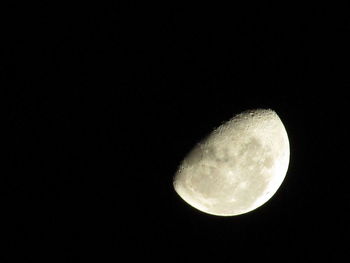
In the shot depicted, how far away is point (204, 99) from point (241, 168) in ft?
2.07

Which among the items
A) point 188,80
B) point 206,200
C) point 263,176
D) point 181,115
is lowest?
point 206,200

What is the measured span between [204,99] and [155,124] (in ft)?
1.34

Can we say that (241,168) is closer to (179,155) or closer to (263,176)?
(263,176)

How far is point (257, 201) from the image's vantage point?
102 inches

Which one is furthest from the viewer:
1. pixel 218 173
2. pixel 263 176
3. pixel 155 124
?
pixel 263 176

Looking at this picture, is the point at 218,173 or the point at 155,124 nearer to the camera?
the point at 155,124

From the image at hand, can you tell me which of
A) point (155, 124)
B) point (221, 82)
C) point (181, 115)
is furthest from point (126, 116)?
point (221, 82)

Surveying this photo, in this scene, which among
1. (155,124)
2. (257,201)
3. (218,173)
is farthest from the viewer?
(257,201)

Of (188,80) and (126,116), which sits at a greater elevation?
(188,80)

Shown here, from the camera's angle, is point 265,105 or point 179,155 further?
point 265,105

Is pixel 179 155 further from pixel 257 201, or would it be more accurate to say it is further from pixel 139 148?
pixel 257 201

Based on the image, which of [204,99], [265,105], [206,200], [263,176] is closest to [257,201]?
[263,176]

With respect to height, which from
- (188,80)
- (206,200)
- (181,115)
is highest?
(188,80)

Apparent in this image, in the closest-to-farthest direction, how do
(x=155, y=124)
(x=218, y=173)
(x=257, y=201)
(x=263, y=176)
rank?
Answer: (x=155, y=124)
(x=218, y=173)
(x=263, y=176)
(x=257, y=201)
